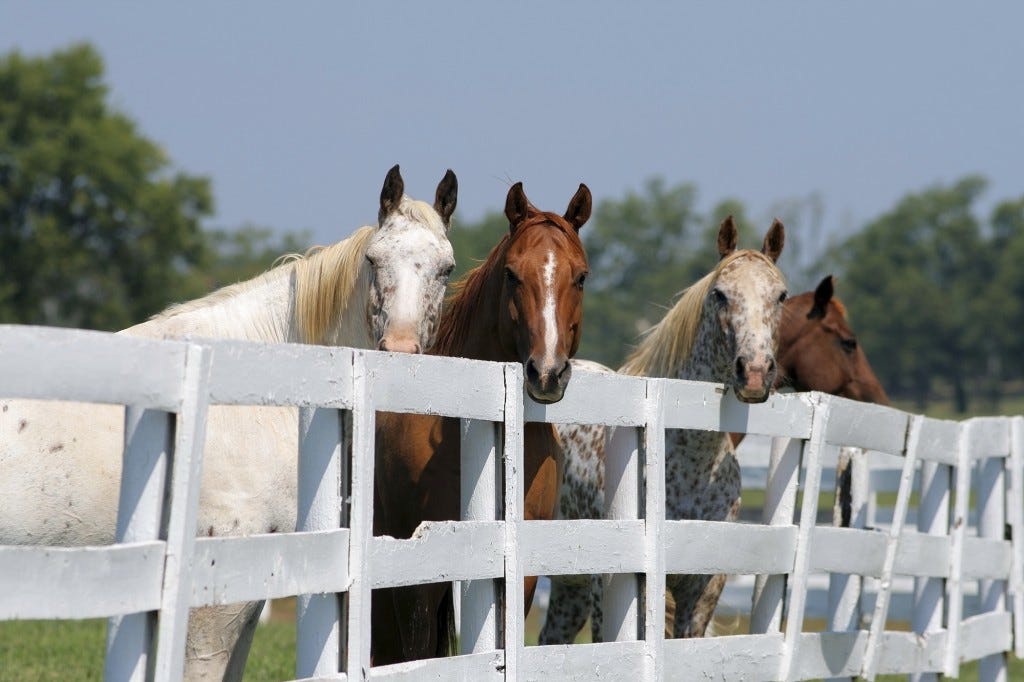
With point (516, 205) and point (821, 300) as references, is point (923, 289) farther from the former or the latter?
A: point (516, 205)

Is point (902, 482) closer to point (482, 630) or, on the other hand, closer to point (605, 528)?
point (605, 528)

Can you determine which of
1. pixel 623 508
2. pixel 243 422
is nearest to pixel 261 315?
pixel 243 422

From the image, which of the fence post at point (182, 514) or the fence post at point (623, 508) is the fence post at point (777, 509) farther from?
the fence post at point (182, 514)

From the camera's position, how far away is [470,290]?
5629 mm

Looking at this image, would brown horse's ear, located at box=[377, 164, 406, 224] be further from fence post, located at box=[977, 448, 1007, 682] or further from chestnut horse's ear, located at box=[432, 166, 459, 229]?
fence post, located at box=[977, 448, 1007, 682]

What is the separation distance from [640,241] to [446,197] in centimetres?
10229

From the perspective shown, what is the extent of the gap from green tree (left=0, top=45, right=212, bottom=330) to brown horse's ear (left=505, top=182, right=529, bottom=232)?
39.7 meters

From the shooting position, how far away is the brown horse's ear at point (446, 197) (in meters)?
5.55

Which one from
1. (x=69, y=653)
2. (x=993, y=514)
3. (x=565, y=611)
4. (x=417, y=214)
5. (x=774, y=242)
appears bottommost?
(x=69, y=653)

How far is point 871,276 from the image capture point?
340ft

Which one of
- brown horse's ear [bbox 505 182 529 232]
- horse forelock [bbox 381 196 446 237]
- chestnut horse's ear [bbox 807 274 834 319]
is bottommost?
horse forelock [bbox 381 196 446 237]

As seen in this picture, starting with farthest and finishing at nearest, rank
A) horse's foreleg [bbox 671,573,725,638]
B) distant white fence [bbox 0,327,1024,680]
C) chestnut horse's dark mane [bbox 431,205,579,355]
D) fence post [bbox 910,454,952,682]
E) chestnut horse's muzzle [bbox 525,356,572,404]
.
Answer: fence post [bbox 910,454,952,682]
horse's foreleg [bbox 671,573,725,638]
chestnut horse's dark mane [bbox 431,205,579,355]
chestnut horse's muzzle [bbox 525,356,572,404]
distant white fence [bbox 0,327,1024,680]

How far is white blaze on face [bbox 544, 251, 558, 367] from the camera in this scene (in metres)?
4.68

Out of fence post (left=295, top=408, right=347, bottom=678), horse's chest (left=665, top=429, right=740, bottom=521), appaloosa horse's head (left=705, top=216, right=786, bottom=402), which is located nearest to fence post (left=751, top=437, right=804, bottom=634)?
horse's chest (left=665, top=429, right=740, bottom=521)
